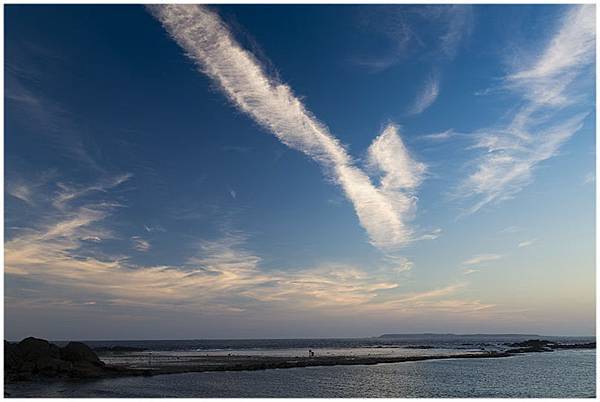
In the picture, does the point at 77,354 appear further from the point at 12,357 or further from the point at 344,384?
the point at 344,384

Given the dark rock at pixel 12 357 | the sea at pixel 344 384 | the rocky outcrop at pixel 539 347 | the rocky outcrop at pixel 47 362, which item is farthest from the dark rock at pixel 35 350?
the rocky outcrop at pixel 539 347

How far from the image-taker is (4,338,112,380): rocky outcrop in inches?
1887

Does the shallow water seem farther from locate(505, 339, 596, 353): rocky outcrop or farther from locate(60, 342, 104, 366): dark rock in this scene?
locate(505, 339, 596, 353): rocky outcrop

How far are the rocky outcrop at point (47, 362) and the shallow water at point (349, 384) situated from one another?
4.28 meters

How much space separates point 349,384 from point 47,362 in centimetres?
2920

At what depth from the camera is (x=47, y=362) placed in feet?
162

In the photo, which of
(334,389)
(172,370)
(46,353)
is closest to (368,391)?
(334,389)

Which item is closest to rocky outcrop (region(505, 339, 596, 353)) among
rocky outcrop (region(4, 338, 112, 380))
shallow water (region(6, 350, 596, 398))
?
shallow water (region(6, 350, 596, 398))

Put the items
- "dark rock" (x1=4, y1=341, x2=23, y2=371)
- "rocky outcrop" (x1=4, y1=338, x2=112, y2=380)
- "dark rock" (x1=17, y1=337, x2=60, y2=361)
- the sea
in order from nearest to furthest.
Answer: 1. the sea
2. "rocky outcrop" (x1=4, y1=338, x2=112, y2=380)
3. "dark rock" (x1=4, y1=341, x2=23, y2=371)
4. "dark rock" (x1=17, y1=337, x2=60, y2=361)

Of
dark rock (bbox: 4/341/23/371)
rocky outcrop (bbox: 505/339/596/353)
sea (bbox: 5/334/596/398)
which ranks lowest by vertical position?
sea (bbox: 5/334/596/398)

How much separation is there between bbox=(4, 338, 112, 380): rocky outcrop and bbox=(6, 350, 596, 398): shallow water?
4.28 m

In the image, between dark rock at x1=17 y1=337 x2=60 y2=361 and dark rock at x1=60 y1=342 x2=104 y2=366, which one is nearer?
dark rock at x1=17 y1=337 x2=60 y2=361

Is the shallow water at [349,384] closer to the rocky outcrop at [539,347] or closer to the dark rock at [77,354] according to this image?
the dark rock at [77,354]

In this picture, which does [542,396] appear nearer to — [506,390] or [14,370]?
[506,390]
